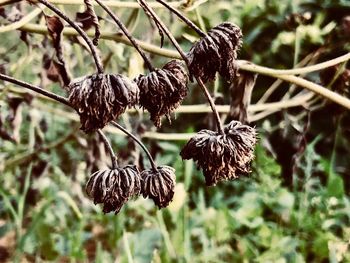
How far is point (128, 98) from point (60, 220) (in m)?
1.90

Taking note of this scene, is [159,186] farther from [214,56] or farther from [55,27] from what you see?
[55,27]

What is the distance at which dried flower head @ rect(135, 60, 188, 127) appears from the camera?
91cm

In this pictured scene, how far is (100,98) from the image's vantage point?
83 centimetres

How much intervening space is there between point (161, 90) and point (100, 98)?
103 mm

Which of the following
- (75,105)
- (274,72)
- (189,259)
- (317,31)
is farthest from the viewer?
(317,31)

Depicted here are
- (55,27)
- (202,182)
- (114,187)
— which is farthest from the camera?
(202,182)

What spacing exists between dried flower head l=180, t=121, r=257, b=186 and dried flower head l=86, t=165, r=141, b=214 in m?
0.08

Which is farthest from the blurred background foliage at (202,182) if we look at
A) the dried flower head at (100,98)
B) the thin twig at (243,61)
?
the dried flower head at (100,98)

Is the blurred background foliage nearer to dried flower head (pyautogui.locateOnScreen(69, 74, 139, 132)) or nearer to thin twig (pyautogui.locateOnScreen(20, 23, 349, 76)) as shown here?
thin twig (pyautogui.locateOnScreen(20, 23, 349, 76))

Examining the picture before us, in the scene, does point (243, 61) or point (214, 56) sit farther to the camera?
point (243, 61)

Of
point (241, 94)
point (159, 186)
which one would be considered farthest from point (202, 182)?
point (159, 186)

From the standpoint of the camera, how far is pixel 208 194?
117 inches

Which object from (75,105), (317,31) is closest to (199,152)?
(75,105)

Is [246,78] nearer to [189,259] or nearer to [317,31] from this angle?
[189,259]
